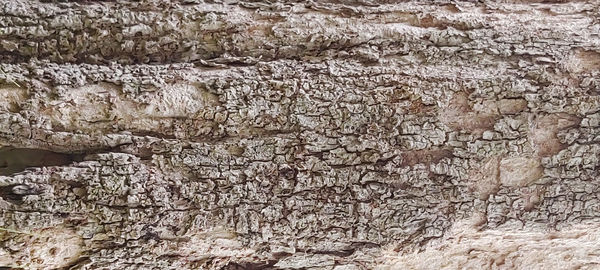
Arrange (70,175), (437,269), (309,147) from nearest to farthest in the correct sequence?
(70,175), (309,147), (437,269)

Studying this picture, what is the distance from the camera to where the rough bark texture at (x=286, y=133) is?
142cm

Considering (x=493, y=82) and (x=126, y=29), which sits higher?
(x=126, y=29)

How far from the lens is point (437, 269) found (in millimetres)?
1714

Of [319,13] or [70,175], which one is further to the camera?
[319,13]

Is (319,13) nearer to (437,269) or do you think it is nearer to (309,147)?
(309,147)

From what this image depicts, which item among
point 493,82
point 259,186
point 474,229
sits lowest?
point 474,229

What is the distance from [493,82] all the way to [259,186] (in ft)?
2.15

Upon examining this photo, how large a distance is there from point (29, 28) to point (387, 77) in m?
0.90

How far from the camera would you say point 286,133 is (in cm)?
149

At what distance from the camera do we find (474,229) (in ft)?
5.18

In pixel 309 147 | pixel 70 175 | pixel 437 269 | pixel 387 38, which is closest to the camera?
pixel 70 175

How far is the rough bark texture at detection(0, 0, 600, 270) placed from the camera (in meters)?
1.42

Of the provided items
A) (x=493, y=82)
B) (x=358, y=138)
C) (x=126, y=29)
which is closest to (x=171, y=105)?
(x=126, y=29)

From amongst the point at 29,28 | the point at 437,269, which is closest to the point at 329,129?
the point at 437,269
